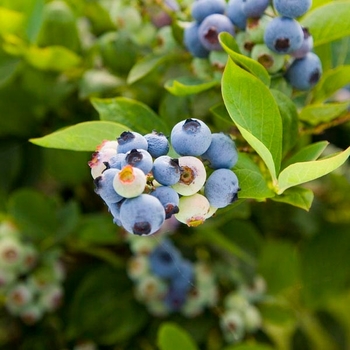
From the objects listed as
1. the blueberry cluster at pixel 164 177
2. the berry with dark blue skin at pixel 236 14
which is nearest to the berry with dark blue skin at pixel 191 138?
the blueberry cluster at pixel 164 177

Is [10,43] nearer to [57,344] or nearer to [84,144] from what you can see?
[84,144]

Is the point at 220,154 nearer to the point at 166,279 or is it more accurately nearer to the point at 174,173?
the point at 174,173

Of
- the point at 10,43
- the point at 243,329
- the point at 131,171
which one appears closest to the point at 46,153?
the point at 10,43

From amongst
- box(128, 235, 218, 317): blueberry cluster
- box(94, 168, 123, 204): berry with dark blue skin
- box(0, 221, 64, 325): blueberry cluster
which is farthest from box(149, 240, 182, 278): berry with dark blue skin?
box(94, 168, 123, 204): berry with dark blue skin

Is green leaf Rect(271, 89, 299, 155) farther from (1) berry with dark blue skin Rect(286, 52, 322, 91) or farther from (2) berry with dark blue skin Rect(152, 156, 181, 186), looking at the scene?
(2) berry with dark blue skin Rect(152, 156, 181, 186)

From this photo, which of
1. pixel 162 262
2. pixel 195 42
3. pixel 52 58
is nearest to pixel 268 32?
pixel 195 42

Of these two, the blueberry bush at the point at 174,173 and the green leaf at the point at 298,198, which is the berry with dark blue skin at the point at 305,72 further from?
the green leaf at the point at 298,198
